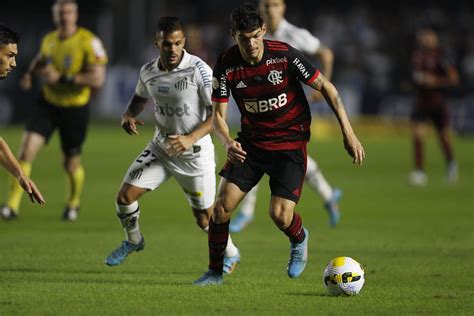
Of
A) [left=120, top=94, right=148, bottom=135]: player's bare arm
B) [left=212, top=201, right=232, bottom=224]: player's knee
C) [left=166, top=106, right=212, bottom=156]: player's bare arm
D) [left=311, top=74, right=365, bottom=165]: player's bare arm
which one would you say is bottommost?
[left=212, top=201, right=232, bottom=224]: player's knee

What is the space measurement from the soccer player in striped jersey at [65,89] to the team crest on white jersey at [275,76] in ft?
17.5

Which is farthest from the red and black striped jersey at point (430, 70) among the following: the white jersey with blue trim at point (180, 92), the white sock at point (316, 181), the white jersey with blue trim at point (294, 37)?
the white jersey with blue trim at point (180, 92)

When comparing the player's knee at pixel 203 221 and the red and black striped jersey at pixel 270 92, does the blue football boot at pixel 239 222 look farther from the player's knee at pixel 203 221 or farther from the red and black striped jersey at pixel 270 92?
the red and black striped jersey at pixel 270 92

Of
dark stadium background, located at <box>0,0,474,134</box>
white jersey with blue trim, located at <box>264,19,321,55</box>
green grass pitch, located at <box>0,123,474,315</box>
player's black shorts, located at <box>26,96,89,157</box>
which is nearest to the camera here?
green grass pitch, located at <box>0,123,474,315</box>

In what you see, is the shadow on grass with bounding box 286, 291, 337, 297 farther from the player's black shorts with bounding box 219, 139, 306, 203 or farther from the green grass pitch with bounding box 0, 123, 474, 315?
the player's black shorts with bounding box 219, 139, 306, 203

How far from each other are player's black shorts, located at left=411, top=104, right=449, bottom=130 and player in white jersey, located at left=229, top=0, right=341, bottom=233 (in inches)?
243

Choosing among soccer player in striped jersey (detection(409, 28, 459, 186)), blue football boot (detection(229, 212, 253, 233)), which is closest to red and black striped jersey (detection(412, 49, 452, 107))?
soccer player in striped jersey (detection(409, 28, 459, 186))

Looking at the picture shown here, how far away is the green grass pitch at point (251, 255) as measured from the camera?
780cm

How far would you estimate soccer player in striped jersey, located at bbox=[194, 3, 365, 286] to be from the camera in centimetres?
852

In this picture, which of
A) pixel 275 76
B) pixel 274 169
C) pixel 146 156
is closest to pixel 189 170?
pixel 146 156

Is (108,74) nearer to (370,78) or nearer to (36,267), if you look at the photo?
(370,78)

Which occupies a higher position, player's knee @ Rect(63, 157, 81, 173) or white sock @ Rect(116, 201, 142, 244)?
white sock @ Rect(116, 201, 142, 244)

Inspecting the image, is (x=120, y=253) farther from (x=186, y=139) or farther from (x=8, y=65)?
(x=8, y=65)

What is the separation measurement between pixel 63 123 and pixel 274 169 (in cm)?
550
